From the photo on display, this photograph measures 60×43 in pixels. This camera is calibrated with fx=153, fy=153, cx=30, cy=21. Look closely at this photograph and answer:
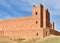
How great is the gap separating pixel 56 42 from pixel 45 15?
1384cm

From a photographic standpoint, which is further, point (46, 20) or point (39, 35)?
point (46, 20)

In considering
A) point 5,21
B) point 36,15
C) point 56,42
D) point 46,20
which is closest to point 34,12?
point 36,15

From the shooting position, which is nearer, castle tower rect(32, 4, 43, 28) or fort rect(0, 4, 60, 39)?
fort rect(0, 4, 60, 39)

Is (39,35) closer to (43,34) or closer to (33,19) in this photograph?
(43,34)

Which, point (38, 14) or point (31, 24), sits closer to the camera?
point (38, 14)

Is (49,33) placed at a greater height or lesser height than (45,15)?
lesser

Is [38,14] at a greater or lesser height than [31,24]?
greater

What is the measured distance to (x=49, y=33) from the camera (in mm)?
37781

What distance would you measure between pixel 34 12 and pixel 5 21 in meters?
10.6

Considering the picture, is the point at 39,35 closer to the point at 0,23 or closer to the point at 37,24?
the point at 37,24

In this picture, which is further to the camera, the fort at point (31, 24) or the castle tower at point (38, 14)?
the castle tower at point (38, 14)

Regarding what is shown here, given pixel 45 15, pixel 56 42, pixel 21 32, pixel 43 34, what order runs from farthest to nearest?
pixel 45 15
pixel 21 32
pixel 43 34
pixel 56 42

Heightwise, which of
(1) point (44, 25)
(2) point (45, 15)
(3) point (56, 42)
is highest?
(2) point (45, 15)

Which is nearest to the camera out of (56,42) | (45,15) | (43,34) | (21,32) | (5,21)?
(56,42)
